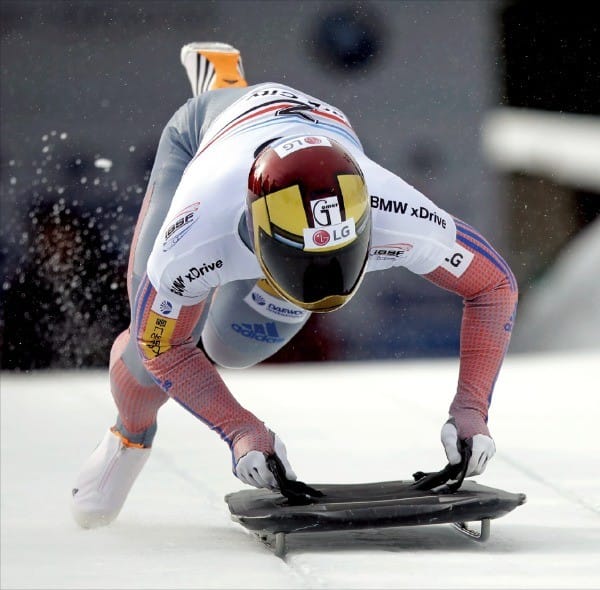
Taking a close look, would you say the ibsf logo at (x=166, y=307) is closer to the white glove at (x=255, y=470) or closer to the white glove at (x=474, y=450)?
the white glove at (x=255, y=470)

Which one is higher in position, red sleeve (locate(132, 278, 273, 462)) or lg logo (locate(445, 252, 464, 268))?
lg logo (locate(445, 252, 464, 268))

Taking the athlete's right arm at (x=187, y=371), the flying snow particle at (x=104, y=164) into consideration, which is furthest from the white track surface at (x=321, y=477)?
the flying snow particle at (x=104, y=164)

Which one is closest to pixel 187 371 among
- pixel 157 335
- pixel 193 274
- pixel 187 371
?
pixel 187 371

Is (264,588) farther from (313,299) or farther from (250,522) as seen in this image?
(313,299)

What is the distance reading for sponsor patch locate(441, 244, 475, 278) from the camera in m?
3.34

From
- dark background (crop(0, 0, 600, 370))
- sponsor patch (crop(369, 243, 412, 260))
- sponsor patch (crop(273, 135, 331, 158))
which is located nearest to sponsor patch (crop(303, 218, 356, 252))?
sponsor patch (crop(273, 135, 331, 158))

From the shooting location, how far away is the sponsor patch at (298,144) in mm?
3041

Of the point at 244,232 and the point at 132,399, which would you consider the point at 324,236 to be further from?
the point at 132,399

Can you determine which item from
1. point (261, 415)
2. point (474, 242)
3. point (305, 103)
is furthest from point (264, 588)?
point (261, 415)

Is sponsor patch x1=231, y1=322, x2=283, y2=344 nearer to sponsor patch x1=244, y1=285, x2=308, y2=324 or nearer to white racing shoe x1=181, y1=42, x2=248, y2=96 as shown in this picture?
sponsor patch x1=244, y1=285, x2=308, y2=324

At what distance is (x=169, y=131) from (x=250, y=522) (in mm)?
1414

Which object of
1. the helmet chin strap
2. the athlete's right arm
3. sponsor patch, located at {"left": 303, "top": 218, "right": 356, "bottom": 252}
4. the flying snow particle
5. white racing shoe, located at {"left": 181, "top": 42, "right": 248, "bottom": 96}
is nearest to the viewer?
sponsor patch, located at {"left": 303, "top": 218, "right": 356, "bottom": 252}

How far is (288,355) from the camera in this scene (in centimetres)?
732

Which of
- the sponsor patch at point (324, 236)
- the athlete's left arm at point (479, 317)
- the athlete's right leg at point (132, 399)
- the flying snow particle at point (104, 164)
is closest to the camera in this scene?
the sponsor patch at point (324, 236)
